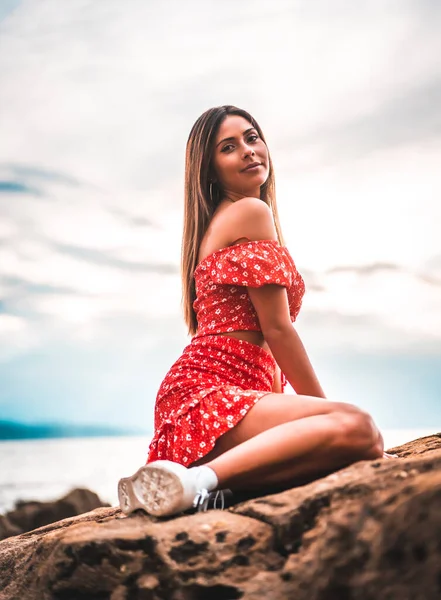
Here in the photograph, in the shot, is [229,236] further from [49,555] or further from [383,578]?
[383,578]

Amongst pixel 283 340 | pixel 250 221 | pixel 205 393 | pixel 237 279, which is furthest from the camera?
pixel 250 221

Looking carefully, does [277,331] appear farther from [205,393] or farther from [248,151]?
[248,151]

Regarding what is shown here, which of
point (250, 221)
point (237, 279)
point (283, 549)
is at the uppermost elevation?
point (250, 221)

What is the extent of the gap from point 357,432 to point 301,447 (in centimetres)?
27

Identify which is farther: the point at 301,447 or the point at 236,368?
the point at 236,368

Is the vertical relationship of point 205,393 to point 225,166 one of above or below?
below

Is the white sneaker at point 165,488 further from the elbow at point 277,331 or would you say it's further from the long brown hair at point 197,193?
the long brown hair at point 197,193

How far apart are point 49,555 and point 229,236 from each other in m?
1.93

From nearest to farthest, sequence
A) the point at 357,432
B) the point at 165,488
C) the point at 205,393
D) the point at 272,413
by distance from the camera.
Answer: the point at 165,488 < the point at 357,432 < the point at 272,413 < the point at 205,393

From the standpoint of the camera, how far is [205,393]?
3.39 meters

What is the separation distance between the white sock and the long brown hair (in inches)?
59.8

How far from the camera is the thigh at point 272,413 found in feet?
10.2

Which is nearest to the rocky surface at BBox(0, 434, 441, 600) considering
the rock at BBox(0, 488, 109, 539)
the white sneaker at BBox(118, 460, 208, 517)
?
the white sneaker at BBox(118, 460, 208, 517)

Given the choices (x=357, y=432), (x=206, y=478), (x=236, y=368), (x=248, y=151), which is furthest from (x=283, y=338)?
(x=248, y=151)
